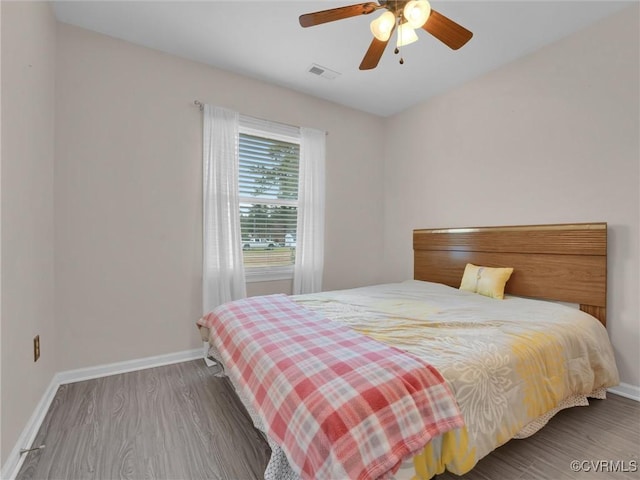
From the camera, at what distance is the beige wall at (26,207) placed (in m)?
1.43

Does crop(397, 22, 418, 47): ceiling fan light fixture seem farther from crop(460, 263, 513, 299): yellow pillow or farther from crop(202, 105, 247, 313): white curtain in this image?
crop(460, 263, 513, 299): yellow pillow

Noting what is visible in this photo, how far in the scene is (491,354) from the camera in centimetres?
145

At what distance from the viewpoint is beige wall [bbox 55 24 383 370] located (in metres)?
2.35

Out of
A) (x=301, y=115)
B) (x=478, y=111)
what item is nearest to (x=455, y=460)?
(x=478, y=111)

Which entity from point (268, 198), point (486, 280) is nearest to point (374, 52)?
point (268, 198)

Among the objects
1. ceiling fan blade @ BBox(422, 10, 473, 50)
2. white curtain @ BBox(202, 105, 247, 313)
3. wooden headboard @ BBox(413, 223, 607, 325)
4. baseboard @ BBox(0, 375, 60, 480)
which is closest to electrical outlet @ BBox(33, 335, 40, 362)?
baseboard @ BBox(0, 375, 60, 480)

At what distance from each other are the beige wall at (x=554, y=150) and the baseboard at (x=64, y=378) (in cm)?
308

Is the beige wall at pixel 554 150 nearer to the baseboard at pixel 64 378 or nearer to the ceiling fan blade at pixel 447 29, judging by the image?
the ceiling fan blade at pixel 447 29

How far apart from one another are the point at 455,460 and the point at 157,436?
158 cm

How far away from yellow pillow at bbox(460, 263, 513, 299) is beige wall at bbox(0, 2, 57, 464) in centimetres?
326

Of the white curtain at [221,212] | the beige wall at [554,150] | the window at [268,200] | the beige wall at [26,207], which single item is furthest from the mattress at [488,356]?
the beige wall at [26,207]

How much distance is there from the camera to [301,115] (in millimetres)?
3430

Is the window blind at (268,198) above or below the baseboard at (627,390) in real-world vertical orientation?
above

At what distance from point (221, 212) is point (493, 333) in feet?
7.94
